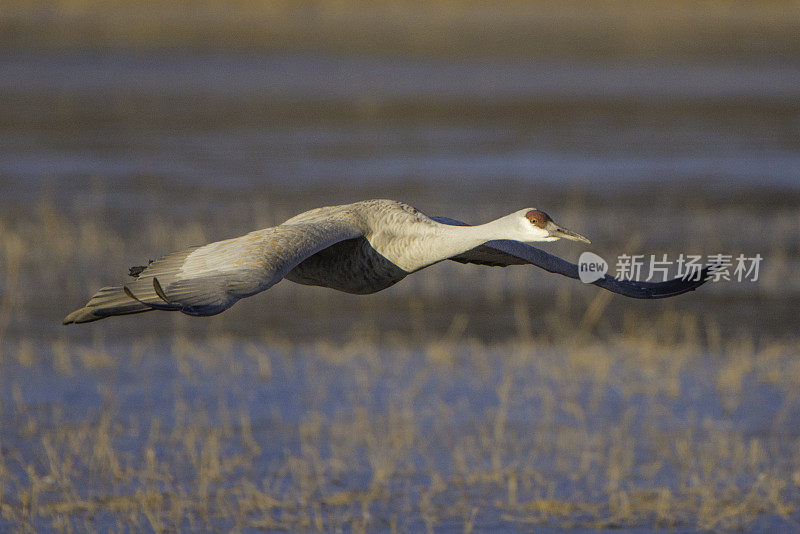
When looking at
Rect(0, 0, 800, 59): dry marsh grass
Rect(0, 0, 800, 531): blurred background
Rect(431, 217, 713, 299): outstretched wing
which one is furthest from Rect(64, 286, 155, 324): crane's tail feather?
Rect(0, 0, 800, 59): dry marsh grass

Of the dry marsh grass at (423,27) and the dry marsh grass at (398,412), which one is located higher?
the dry marsh grass at (423,27)

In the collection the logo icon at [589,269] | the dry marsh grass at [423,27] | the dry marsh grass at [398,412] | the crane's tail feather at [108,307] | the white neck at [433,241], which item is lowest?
the dry marsh grass at [398,412]

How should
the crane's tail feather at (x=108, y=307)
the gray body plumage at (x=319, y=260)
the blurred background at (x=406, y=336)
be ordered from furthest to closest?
the blurred background at (x=406, y=336) < the gray body plumage at (x=319, y=260) < the crane's tail feather at (x=108, y=307)

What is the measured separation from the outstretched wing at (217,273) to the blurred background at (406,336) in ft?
20.2

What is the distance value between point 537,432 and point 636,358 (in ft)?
9.68

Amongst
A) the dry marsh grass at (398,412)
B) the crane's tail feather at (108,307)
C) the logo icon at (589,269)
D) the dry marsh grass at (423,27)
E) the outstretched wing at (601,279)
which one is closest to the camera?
the crane's tail feather at (108,307)

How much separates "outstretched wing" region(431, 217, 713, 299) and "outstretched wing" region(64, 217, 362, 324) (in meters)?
1.17

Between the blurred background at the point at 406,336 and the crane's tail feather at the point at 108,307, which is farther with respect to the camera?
the blurred background at the point at 406,336

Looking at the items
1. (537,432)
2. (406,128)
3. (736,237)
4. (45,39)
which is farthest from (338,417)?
(45,39)

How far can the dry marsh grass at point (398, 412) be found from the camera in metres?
14.4

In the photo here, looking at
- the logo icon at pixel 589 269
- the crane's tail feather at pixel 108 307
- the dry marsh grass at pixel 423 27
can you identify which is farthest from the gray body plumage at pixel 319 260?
the dry marsh grass at pixel 423 27

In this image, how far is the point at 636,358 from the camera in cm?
1875

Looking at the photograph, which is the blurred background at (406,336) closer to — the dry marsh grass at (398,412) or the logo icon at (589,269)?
the dry marsh grass at (398,412)

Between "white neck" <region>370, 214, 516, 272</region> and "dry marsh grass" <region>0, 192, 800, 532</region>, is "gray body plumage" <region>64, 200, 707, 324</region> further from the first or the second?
"dry marsh grass" <region>0, 192, 800, 532</region>
